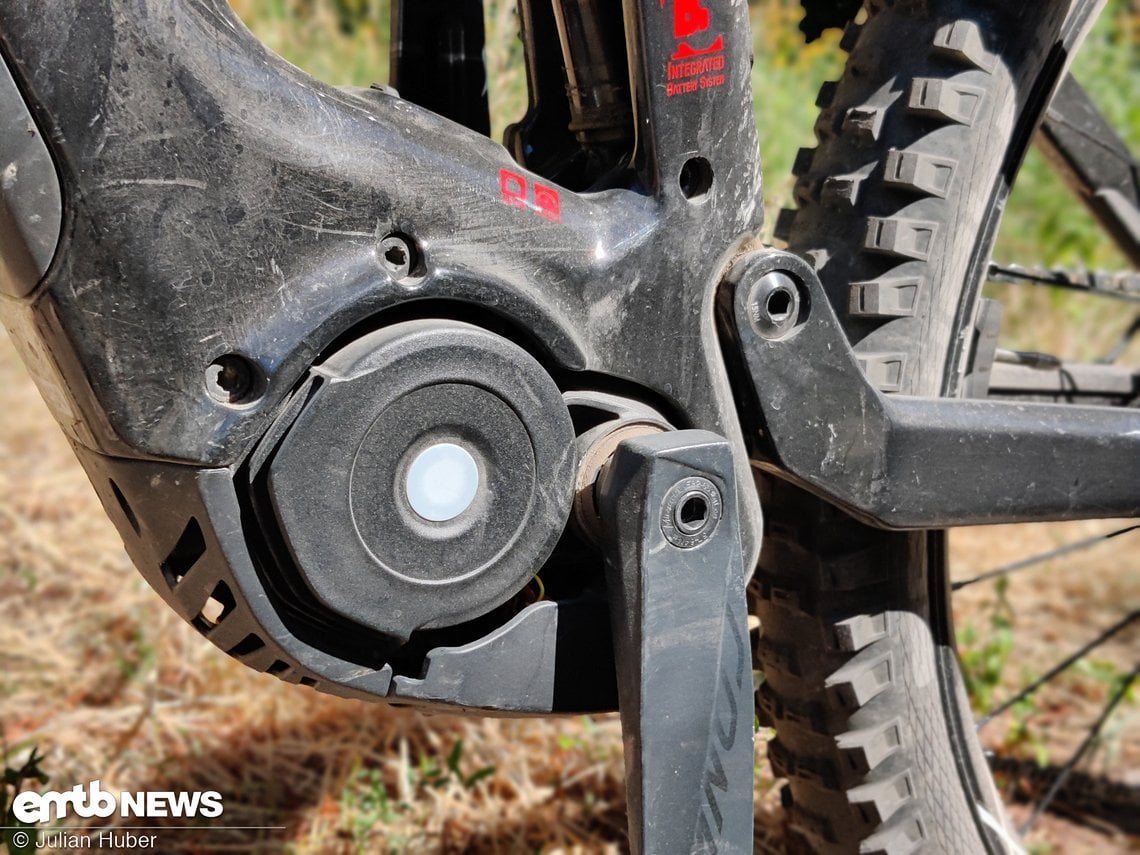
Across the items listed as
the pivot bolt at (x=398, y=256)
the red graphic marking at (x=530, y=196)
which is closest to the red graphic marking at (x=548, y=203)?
the red graphic marking at (x=530, y=196)

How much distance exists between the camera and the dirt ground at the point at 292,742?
1967mm

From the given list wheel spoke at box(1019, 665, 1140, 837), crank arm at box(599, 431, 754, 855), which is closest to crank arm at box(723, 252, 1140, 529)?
crank arm at box(599, 431, 754, 855)

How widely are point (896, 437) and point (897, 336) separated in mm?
138

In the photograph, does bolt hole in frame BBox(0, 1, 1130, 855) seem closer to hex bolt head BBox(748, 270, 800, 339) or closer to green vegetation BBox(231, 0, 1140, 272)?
hex bolt head BBox(748, 270, 800, 339)

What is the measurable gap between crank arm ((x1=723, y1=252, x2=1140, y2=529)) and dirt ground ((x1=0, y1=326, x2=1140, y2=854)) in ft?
2.38

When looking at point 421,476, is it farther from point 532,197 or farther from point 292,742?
point 292,742

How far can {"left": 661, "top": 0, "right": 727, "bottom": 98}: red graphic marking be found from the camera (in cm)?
120

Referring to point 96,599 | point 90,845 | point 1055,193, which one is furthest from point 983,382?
point 1055,193

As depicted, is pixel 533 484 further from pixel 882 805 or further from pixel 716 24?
pixel 882 805

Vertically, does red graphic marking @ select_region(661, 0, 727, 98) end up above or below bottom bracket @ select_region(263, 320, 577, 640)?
above

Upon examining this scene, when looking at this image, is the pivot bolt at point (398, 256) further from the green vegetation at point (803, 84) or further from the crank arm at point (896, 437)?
the green vegetation at point (803, 84)

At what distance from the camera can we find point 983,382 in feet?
5.06

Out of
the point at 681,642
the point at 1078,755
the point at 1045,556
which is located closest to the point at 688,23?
the point at 681,642

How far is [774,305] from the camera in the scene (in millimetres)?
1275
